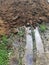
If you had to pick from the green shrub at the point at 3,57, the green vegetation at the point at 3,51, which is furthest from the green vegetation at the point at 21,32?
the green shrub at the point at 3,57

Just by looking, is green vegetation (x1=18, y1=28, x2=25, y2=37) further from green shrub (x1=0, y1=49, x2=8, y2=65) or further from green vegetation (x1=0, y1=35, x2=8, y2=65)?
green shrub (x1=0, y1=49, x2=8, y2=65)

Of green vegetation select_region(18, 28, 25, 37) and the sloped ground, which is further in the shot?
the sloped ground

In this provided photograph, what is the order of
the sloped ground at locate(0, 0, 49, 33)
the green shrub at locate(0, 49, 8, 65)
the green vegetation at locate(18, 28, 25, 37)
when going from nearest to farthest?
the green shrub at locate(0, 49, 8, 65)
the green vegetation at locate(18, 28, 25, 37)
the sloped ground at locate(0, 0, 49, 33)

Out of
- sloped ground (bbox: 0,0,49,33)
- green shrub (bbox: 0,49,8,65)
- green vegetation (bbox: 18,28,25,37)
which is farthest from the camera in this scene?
sloped ground (bbox: 0,0,49,33)

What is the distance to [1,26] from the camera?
834cm

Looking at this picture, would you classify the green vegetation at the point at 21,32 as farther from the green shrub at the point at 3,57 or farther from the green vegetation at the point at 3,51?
the green shrub at the point at 3,57

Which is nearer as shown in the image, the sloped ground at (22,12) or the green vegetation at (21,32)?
the green vegetation at (21,32)

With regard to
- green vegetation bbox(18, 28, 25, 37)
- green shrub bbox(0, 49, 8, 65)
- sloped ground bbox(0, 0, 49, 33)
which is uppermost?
sloped ground bbox(0, 0, 49, 33)

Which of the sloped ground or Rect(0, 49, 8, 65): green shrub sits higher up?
the sloped ground

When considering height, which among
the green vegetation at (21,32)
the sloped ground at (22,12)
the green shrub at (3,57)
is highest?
the sloped ground at (22,12)

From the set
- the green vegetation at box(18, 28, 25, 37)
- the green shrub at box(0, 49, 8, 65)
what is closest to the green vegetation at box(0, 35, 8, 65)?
the green shrub at box(0, 49, 8, 65)

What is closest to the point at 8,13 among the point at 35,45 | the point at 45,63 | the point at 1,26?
the point at 1,26

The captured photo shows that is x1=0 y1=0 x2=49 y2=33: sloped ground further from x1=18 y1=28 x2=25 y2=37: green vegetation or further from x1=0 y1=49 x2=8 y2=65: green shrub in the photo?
x1=0 y1=49 x2=8 y2=65: green shrub

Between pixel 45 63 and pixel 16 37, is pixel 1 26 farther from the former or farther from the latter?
pixel 45 63
